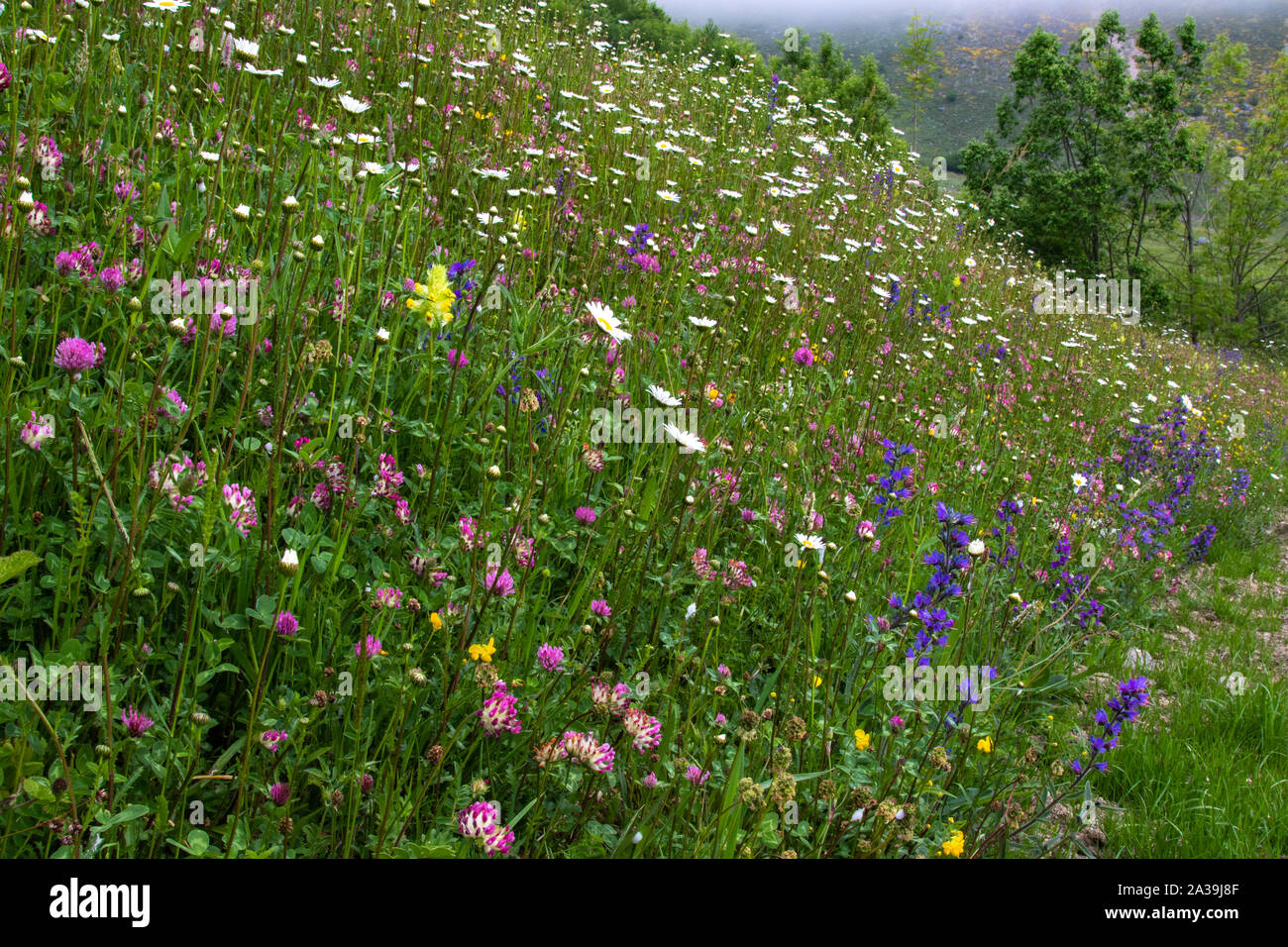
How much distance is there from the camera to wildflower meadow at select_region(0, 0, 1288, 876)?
1.40m

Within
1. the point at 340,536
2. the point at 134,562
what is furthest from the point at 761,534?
the point at 134,562

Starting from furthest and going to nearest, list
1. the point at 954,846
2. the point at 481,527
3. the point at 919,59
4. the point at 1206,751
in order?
the point at 919,59
the point at 1206,751
the point at 954,846
the point at 481,527

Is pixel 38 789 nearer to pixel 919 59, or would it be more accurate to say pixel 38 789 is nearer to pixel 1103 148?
pixel 919 59

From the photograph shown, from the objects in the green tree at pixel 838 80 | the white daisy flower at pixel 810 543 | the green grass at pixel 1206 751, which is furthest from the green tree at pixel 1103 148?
the white daisy flower at pixel 810 543

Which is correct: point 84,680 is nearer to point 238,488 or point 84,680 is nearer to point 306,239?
point 238,488

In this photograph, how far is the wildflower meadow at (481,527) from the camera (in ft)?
4.58

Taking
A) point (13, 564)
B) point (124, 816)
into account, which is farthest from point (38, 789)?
point (13, 564)

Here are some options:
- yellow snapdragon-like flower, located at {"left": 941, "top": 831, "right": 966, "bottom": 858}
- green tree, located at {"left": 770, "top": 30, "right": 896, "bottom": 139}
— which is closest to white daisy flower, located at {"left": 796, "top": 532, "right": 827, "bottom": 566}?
yellow snapdragon-like flower, located at {"left": 941, "top": 831, "right": 966, "bottom": 858}

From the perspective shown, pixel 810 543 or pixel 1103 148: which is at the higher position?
pixel 1103 148

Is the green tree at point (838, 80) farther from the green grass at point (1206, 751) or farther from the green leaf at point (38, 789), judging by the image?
the green leaf at point (38, 789)

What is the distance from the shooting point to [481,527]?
65.6 inches

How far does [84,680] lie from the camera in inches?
49.5

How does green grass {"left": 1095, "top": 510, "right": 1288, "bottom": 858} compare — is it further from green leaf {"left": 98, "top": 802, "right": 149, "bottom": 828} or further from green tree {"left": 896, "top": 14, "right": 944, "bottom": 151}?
green tree {"left": 896, "top": 14, "right": 944, "bottom": 151}

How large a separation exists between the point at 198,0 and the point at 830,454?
10.9 feet
